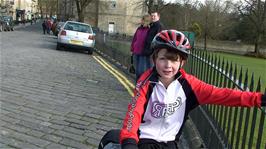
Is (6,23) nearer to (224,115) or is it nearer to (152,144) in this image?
(224,115)

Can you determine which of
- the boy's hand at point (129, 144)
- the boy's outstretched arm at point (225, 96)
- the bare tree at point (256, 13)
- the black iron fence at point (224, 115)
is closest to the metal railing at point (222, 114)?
the black iron fence at point (224, 115)

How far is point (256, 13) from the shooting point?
204ft

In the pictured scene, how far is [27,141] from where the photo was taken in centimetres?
510

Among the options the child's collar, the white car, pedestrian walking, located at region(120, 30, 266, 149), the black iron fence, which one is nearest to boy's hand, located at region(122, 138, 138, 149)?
pedestrian walking, located at region(120, 30, 266, 149)

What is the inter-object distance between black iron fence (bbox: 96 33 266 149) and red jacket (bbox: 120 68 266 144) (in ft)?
1.32

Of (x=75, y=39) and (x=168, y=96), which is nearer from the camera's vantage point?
(x=168, y=96)

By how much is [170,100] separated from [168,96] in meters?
0.03

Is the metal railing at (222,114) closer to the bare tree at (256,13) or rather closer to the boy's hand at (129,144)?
the boy's hand at (129,144)

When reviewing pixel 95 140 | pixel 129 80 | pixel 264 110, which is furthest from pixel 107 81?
pixel 264 110

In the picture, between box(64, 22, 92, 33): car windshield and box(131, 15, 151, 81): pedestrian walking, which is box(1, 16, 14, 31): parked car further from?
box(131, 15, 151, 81): pedestrian walking

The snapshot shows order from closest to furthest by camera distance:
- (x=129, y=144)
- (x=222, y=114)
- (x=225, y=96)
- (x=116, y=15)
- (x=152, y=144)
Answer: (x=129, y=144)
(x=152, y=144)
(x=225, y=96)
(x=222, y=114)
(x=116, y=15)

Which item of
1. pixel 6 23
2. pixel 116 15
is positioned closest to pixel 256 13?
pixel 116 15

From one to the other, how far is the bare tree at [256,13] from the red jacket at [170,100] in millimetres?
59643

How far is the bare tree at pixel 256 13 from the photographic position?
61.2 m
